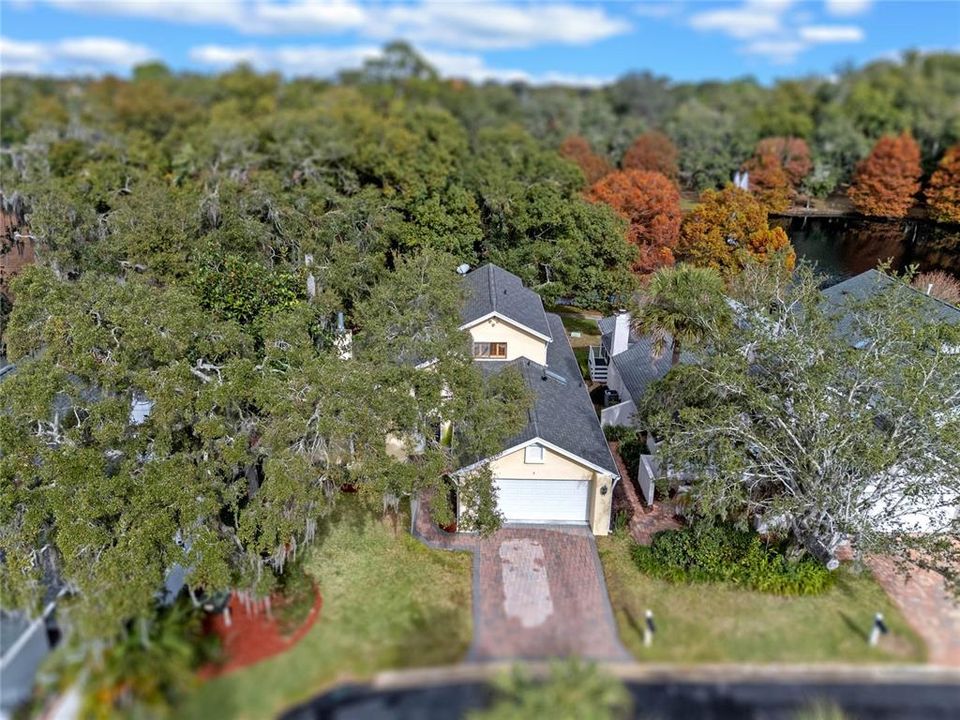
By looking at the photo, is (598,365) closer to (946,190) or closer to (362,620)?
(362,620)

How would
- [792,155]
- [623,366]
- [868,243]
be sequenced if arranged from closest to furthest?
[623,366]
[868,243]
[792,155]

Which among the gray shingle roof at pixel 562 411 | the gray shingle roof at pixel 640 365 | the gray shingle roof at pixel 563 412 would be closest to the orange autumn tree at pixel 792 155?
the gray shingle roof at pixel 640 365

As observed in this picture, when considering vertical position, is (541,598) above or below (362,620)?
above

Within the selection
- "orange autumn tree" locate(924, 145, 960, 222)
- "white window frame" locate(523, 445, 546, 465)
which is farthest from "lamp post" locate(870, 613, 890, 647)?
"orange autumn tree" locate(924, 145, 960, 222)

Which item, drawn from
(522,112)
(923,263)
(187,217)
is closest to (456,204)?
(187,217)

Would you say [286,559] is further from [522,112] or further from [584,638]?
[522,112]

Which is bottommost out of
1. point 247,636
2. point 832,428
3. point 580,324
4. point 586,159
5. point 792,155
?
point 247,636

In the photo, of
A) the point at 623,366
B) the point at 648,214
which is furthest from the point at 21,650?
the point at 648,214

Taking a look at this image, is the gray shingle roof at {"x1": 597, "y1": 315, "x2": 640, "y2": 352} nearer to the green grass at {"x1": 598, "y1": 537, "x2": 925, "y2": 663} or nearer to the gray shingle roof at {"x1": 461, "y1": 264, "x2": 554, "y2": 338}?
the gray shingle roof at {"x1": 461, "y1": 264, "x2": 554, "y2": 338}
